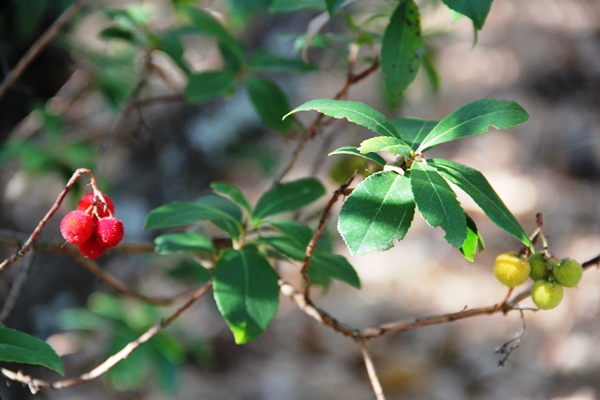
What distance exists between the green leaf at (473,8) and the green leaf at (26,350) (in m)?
0.88

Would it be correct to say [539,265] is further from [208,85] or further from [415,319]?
[208,85]

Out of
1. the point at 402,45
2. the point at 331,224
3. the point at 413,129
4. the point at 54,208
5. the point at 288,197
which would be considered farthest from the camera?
the point at 331,224

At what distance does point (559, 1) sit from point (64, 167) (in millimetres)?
3327

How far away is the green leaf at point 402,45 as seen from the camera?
4.38ft

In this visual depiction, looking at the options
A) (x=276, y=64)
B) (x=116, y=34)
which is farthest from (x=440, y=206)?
(x=116, y=34)

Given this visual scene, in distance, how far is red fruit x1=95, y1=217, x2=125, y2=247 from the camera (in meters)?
1.07

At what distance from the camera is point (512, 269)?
1072 mm

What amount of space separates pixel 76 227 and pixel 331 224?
2.38 m

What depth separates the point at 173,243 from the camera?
139 cm

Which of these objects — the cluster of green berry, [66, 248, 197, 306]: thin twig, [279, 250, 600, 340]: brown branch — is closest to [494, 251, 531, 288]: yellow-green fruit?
the cluster of green berry

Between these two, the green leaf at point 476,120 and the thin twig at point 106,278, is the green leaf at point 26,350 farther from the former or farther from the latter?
the green leaf at point 476,120

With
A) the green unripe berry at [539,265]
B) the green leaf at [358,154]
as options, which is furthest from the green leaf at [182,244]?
the green unripe berry at [539,265]

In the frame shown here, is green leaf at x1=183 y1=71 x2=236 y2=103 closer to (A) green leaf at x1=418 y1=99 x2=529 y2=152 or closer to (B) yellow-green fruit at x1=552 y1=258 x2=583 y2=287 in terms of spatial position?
(A) green leaf at x1=418 y1=99 x2=529 y2=152

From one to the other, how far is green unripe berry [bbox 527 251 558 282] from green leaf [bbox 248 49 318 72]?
85 centimetres
